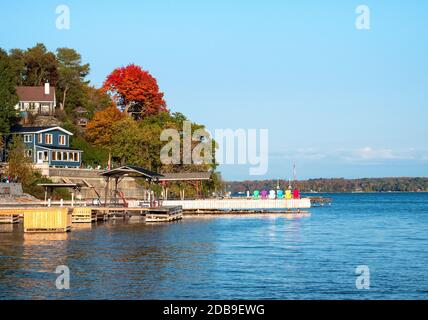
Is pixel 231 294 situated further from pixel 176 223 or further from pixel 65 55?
pixel 65 55

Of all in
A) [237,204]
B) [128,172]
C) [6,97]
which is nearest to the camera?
[128,172]

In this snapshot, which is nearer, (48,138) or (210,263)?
(210,263)

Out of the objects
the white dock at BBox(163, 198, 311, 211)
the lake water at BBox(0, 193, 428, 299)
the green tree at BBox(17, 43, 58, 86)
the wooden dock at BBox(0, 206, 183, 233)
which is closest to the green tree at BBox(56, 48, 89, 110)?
the green tree at BBox(17, 43, 58, 86)

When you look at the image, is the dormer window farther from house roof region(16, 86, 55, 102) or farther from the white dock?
the white dock

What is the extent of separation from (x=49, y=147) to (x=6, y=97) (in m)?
8.75

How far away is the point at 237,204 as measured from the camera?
324 ft

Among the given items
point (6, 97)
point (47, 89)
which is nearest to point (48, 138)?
point (6, 97)

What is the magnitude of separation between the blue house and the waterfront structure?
16523 mm

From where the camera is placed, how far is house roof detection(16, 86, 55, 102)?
409 feet

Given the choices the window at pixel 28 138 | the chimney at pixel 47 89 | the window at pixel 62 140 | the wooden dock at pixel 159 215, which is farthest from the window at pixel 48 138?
the wooden dock at pixel 159 215

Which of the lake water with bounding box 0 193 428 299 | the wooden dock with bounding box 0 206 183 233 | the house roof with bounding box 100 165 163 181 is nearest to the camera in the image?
the lake water with bounding box 0 193 428 299

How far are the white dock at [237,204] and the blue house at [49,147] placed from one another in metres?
20.2

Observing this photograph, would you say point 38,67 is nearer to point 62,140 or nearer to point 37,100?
point 37,100
